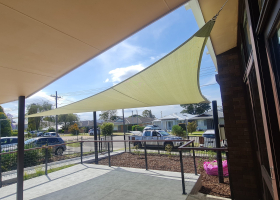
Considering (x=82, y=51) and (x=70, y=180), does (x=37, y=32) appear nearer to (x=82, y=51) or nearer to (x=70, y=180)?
(x=82, y=51)

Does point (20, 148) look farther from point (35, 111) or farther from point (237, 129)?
point (35, 111)

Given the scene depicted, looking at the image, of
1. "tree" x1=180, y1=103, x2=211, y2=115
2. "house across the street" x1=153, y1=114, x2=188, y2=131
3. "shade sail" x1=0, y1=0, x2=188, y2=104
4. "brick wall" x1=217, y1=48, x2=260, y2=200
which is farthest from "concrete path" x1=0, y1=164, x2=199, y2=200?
"tree" x1=180, y1=103, x2=211, y2=115

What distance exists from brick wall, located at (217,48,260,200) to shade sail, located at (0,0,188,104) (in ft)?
7.54

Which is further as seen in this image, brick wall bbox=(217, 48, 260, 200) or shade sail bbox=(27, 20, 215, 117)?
brick wall bbox=(217, 48, 260, 200)

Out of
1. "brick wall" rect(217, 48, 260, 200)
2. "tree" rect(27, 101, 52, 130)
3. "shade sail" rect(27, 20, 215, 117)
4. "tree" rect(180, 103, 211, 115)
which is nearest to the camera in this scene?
"shade sail" rect(27, 20, 215, 117)

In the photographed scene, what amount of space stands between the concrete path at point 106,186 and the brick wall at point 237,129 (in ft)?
3.20

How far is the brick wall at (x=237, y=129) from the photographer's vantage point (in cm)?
291

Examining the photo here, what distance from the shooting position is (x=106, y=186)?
3.91 metres

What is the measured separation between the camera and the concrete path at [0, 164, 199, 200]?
340cm

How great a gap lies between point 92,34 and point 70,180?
163 inches

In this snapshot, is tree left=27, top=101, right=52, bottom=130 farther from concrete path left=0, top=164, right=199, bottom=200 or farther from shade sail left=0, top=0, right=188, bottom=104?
shade sail left=0, top=0, right=188, bottom=104

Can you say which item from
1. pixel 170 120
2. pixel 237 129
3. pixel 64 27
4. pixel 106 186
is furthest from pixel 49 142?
pixel 170 120

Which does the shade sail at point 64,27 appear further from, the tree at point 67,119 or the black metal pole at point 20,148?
the tree at point 67,119

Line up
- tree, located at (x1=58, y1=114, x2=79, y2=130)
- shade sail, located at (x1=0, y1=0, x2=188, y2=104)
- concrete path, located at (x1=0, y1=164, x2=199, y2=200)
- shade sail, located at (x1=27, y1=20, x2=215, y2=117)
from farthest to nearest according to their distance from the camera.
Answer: tree, located at (x1=58, y1=114, x2=79, y2=130), concrete path, located at (x1=0, y1=164, x2=199, y2=200), shade sail, located at (x1=27, y1=20, x2=215, y2=117), shade sail, located at (x1=0, y1=0, x2=188, y2=104)
